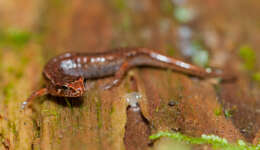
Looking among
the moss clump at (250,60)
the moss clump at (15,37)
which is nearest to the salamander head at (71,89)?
the moss clump at (15,37)

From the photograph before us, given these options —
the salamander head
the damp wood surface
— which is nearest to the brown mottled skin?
the damp wood surface

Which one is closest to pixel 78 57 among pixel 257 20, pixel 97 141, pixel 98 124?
pixel 98 124

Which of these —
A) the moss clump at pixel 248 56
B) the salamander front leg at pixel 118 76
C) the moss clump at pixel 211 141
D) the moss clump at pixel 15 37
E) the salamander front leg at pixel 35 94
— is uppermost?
the moss clump at pixel 15 37

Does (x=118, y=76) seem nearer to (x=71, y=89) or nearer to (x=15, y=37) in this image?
(x=71, y=89)

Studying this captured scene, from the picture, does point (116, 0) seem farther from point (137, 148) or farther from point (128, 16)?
point (137, 148)

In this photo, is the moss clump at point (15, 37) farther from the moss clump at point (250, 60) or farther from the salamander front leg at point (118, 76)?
the moss clump at point (250, 60)

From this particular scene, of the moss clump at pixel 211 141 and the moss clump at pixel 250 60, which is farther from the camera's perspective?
the moss clump at pixel 250 60
